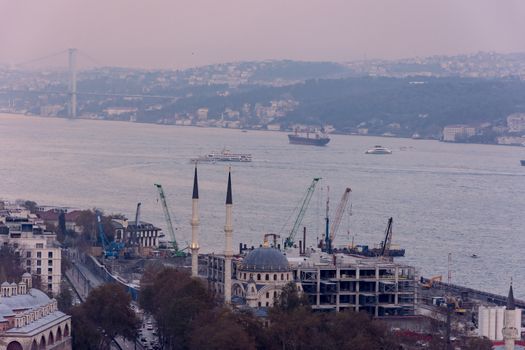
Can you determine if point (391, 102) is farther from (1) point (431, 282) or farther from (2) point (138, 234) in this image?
(1) point (431, 282)

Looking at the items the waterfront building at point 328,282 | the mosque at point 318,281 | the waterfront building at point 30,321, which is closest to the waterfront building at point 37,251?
the mosque at point 318,281

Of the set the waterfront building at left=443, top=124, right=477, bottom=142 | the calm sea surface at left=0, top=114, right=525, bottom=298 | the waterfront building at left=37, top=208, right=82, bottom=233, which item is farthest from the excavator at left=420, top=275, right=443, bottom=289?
the waterfront building at left=443, top=124, right=477, bottom=142

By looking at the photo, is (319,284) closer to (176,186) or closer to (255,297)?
(255,297)

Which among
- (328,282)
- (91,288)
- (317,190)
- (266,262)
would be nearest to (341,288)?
(328,282)

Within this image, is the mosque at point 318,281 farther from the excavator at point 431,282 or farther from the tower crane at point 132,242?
the tower crane at point 132,242

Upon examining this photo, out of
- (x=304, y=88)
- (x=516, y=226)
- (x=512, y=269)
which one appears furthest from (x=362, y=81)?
(x=512, y=269)

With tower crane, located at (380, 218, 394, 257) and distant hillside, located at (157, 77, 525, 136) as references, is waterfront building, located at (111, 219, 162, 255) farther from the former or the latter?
distant hillside, located at (157, 77, 525, 136)
